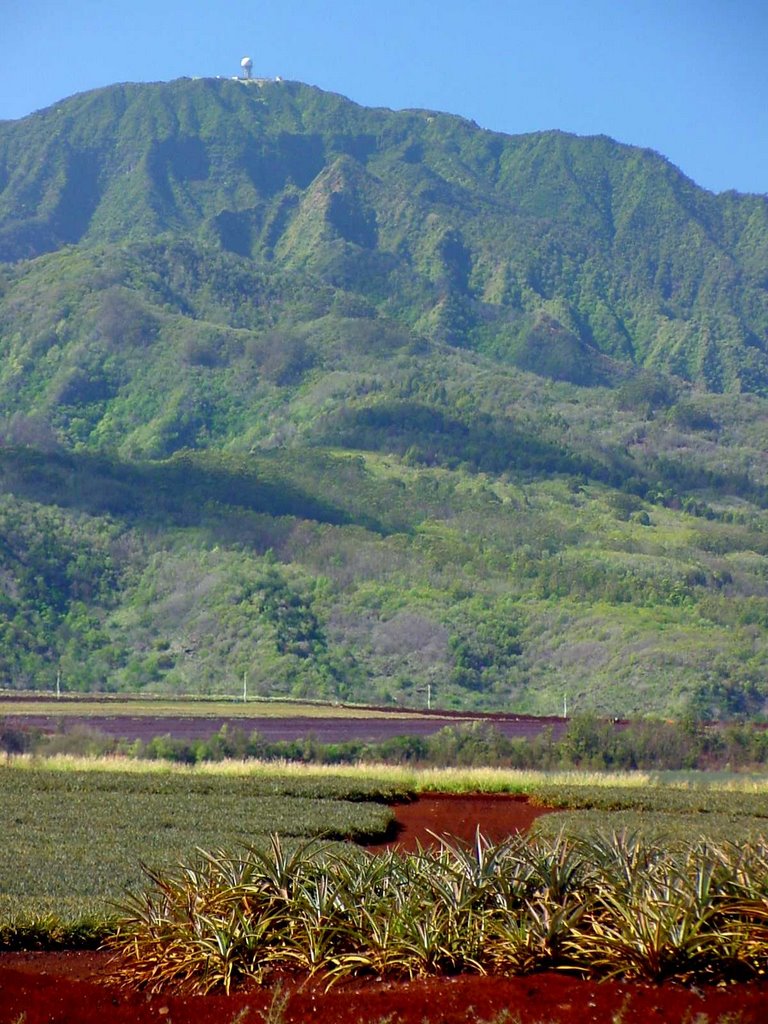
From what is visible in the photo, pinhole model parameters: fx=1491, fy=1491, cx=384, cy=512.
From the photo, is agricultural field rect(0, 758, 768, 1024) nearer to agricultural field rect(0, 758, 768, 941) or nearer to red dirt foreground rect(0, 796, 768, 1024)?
red dirt foreground rect(0, 796, 768, 1024)

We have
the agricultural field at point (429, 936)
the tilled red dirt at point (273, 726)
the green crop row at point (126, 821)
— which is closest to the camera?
the agricultural field at point (429, 936)

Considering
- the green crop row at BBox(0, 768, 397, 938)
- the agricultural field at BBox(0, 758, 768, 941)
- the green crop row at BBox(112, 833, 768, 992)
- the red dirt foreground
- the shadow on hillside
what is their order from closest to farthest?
the red dirt foreground
the green crop row at BBox(112, 833, 768, 992)
the green crop row at BBox(0, 768, 397, 938)
the agricultural field at BBox(0, 758, 768, 941)
the shadow on hillside

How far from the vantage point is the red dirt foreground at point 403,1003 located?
829cm

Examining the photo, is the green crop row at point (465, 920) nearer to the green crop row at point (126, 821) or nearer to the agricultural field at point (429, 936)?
the agricultural field at point (429, 936)

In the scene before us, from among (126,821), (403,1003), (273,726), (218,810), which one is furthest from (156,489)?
(403,1003)

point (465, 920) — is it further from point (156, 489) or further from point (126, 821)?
point (156, 489)

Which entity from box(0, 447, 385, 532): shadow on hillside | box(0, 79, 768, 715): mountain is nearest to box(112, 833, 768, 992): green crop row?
box(0, 79, 768, 715): mountain

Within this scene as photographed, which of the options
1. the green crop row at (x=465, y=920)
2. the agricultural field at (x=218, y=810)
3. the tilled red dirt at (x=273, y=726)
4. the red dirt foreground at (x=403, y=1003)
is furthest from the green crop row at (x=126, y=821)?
the tilled red dirt at (x=273, y=726)

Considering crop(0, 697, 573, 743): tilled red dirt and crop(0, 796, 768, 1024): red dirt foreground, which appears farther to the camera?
crop(0, 697, 573, 743): tilled red dirt

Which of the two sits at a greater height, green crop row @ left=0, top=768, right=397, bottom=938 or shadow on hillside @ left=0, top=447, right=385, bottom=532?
shadow on hillside @ left=0, top=447, right=385, bottom=532

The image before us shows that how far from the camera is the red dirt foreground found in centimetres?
829

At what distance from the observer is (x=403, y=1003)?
862 cm

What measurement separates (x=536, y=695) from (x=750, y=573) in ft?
71.2

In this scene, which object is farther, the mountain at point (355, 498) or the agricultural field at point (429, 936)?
the mountain at point (355, 498)
